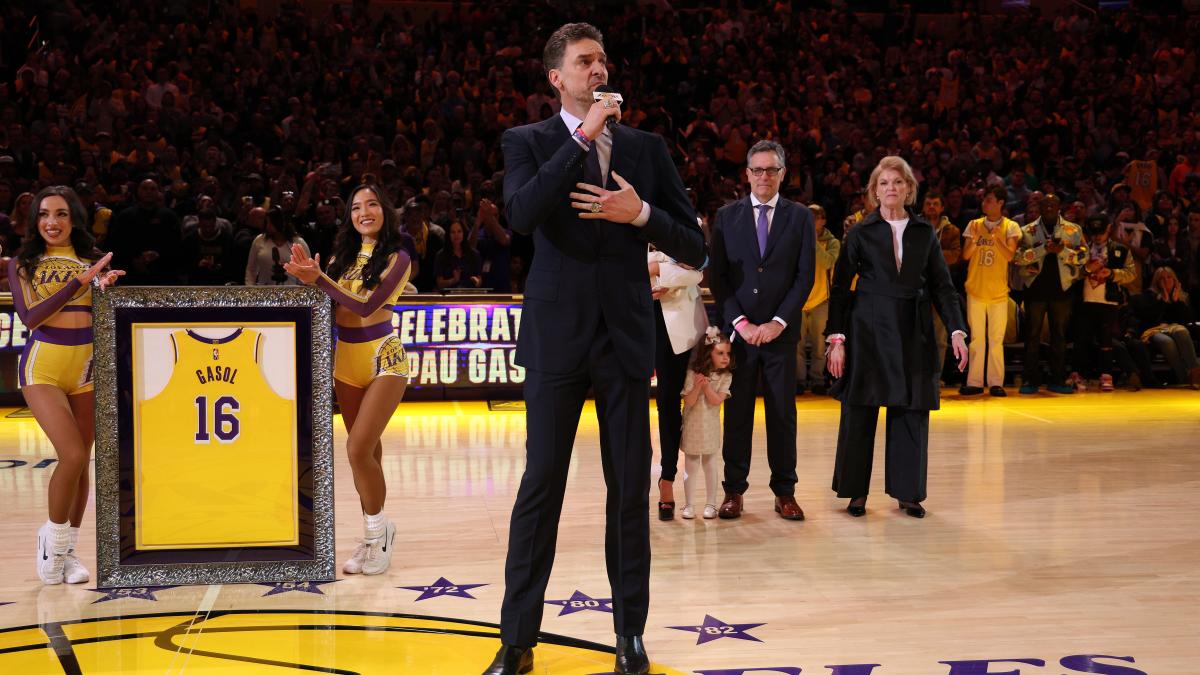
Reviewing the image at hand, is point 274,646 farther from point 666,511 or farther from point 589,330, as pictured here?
point 666,511

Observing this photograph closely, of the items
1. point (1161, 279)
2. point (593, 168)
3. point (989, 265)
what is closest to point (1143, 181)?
point (1161, 279)

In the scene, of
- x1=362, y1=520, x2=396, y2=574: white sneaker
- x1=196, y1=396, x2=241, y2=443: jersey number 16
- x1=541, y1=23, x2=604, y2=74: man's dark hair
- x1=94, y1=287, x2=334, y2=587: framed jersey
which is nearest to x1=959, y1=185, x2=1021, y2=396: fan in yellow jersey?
x1=362, y1=520, x2=396, y2=574: white sneaker

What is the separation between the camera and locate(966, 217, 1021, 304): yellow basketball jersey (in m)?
10.8

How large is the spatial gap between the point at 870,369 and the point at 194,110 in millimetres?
9265

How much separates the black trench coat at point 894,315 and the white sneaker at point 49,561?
3719 millimetres

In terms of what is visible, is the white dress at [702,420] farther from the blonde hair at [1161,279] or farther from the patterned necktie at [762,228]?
the blonde hair at [1161,279]

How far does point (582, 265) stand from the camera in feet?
11.8

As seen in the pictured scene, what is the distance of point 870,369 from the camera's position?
20.4 ft

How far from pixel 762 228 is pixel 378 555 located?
250 cm

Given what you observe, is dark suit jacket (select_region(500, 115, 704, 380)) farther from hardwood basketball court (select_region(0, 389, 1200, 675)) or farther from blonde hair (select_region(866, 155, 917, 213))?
blonde hair (select_region(866, 155, 917, 213))

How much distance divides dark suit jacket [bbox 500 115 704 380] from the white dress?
93.3 inches

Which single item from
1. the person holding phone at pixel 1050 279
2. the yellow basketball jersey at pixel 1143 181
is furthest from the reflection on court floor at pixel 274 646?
the yellow basketball jersey at pixel 1143 181

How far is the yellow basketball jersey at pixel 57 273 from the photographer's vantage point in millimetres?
4883

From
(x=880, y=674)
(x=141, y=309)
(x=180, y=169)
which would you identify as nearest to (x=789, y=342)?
(x=880, y=674)
